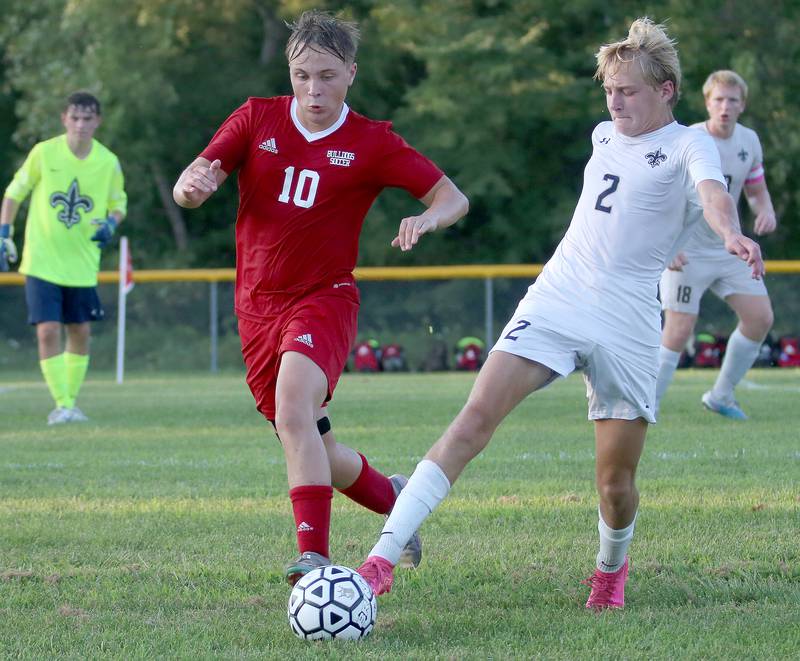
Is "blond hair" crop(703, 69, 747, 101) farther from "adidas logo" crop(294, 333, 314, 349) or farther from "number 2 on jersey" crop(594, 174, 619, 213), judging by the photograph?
"adidas logo" crop(294, 333, 314, 349)

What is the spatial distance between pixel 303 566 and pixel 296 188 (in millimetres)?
1388

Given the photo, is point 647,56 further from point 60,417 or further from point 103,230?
point 60,417

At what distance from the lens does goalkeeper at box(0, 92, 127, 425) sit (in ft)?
35.0

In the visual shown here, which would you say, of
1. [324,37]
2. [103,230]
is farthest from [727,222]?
[103,230]

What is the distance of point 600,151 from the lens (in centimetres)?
470

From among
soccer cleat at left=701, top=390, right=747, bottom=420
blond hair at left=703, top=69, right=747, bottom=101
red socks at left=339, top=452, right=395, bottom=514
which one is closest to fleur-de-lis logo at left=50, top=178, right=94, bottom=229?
blond hair at left=703, top=69, right=747, bottom=101

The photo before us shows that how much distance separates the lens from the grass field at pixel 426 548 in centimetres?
395

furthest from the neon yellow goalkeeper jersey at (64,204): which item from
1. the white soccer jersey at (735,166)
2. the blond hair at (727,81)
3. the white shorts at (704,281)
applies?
the blond hair at (727,81)

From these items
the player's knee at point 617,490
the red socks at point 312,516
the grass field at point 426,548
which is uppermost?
the player's knee at point 617,490

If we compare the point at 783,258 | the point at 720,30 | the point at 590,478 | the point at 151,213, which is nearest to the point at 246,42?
the point at 151,213

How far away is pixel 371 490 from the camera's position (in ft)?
17.6

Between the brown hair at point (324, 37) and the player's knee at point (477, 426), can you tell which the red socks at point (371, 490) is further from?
the brown hair at point (324, 37)

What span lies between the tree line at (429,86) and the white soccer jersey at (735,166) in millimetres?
14584

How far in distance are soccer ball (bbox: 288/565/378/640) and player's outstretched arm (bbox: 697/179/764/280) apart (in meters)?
1.47
